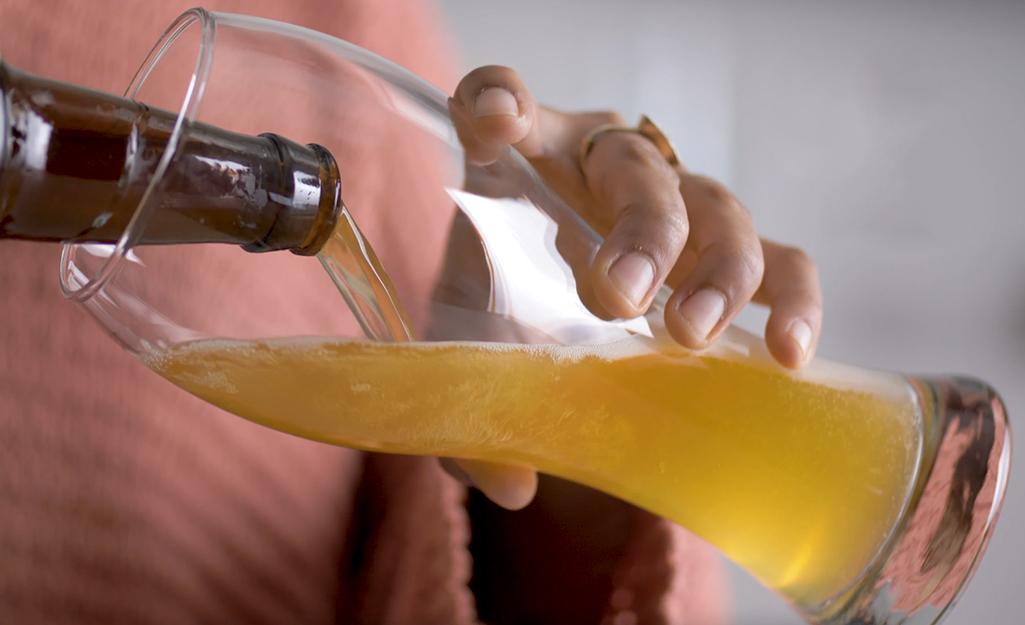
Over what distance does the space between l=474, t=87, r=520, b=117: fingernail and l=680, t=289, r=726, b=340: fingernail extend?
9 cm

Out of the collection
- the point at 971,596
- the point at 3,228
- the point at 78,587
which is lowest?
the point at 971,596

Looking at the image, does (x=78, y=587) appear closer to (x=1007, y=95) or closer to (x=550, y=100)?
(x=550, y=100)

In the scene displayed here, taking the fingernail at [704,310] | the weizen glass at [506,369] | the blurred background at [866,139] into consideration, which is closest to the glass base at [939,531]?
the weizen glass at [506,369]

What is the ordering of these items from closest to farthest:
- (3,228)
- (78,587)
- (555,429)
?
1. (3,228)
2. (555,429)
3. (78,587)

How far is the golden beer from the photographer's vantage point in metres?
0.25

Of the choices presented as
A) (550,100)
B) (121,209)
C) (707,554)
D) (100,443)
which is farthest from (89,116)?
(550,100)

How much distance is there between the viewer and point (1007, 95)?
1009 millimetres

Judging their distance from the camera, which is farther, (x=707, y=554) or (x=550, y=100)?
(x=550, y=100)

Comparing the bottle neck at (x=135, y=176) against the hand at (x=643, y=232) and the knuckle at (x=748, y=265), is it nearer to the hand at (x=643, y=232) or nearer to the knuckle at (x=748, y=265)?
the hand at (x=643, y=232)

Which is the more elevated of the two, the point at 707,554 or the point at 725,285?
the point at 725,285

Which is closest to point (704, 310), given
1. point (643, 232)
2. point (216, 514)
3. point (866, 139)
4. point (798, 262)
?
point (643, 232)

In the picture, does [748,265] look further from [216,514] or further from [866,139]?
[866,139]

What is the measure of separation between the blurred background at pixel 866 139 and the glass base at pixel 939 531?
71cm

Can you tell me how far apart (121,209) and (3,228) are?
0.08 ft
